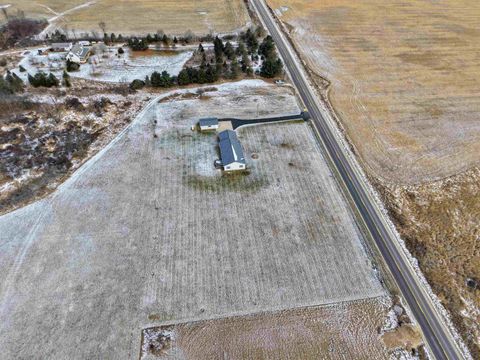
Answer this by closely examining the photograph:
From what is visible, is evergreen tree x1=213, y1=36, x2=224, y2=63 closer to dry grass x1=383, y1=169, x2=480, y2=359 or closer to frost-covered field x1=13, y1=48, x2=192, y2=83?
frost-covered field x1=13, y1=48, x2=192, y2=83

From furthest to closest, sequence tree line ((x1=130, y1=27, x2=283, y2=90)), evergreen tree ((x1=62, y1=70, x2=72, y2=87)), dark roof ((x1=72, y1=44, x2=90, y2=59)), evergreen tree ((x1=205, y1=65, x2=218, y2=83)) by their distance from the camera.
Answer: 1. dark roof ((x1=72, y1=44, x2=90, y2=59))
2. evergreen tree ((x1=205, y1=65, x2=218, y2=83))
3. tree line ((x1=130, y1=27, x2=283, y2=90))
4. evergreen tree ((x1=62, y1=70, x2=72, y2=87))

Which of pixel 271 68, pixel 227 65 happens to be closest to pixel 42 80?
pixel 227 65

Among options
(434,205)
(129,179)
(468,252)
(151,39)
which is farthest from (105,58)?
(468,252)

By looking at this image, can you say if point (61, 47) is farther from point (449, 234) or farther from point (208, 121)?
point (449, 234)

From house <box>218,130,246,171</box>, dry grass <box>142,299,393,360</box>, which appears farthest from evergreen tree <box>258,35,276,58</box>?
dry grass <box>142,299,393,360</box>

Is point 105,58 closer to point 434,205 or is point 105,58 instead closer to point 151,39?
point 151,39

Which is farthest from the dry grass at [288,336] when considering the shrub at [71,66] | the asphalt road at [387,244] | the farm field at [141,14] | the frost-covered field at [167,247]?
the farm field at [141,14]

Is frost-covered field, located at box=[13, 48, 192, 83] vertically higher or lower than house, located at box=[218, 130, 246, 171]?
higher
